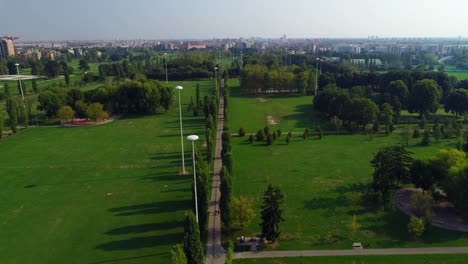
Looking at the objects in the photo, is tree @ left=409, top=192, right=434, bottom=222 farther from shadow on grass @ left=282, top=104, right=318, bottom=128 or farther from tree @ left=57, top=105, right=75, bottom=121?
tree @ left=57, top=105, right=75, bottom=121

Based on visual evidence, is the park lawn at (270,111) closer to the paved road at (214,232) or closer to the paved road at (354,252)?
the paved road at (214,232)

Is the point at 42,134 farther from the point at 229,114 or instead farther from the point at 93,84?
the point at 93,84

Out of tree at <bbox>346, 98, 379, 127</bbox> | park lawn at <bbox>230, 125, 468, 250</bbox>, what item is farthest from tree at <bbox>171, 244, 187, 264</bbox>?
tree at <bbox>346, 98, 379, 127</bbox>

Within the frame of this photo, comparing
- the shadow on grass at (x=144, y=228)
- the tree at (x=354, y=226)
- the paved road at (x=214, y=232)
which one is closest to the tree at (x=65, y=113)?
the paved road at (x=214, y=232)

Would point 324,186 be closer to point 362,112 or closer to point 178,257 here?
point 178,257

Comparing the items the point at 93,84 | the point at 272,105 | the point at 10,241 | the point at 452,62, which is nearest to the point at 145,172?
the point at 10,241

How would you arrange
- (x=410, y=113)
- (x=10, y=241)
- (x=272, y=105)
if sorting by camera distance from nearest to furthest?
(x=10, y=241)
(x=410, y=113)
(x=272, y=105)
